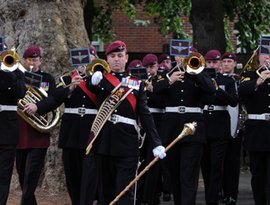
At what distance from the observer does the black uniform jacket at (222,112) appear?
40.0 ft

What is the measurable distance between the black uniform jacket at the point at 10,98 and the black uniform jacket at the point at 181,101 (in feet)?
5.77

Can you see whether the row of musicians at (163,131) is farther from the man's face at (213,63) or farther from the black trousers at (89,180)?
the man's face at (213,63)

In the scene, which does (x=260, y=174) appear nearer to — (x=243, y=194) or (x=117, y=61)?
(x=117, y=61)

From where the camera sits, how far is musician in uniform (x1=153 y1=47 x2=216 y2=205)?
11.0 meters

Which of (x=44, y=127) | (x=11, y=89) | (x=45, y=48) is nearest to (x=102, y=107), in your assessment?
(x=11, y=89)

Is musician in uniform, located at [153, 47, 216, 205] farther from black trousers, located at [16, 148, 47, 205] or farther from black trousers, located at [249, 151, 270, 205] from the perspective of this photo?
black trousers, located at [16, 148, 47, 205]

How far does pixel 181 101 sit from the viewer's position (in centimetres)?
1127

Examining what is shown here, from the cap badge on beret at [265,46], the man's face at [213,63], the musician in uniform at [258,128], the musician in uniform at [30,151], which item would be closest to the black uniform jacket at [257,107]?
the musician in uniform at [258,128]

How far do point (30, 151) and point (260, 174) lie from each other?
112 inches

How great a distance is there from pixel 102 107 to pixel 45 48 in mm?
3937

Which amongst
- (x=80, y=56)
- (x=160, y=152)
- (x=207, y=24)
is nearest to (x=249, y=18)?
(x=207, y=24)

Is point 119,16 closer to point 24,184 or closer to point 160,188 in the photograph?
point 160,188

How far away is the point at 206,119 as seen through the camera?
41.6 feet

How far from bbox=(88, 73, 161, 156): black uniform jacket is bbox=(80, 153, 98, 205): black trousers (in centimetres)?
20
